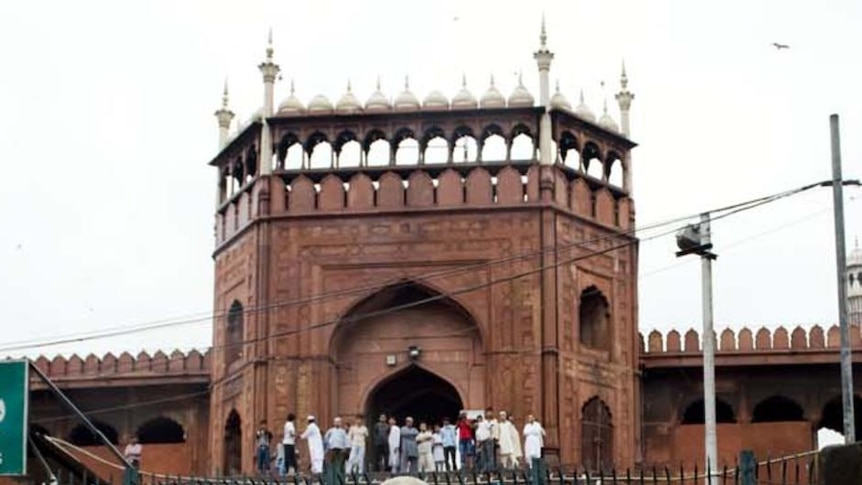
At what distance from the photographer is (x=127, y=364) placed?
87.8 feet

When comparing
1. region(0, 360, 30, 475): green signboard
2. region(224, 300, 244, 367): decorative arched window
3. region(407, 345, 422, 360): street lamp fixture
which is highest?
region(224, 300, 244, 367): decorative arched window

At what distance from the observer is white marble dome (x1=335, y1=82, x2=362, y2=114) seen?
2412 centimetres

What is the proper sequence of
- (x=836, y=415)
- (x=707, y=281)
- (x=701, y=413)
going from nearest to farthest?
(x=707, y=281) → (x=701, y=413) → (x=836, y=415)

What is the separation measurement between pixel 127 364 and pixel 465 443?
8.21 meters

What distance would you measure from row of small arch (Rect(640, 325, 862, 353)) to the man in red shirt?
5.91m

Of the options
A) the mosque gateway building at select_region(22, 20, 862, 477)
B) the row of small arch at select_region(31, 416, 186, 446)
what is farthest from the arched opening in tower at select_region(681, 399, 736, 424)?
the row of small arch at select_region(31, 416, 186, 446)

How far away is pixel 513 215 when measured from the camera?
23.8m

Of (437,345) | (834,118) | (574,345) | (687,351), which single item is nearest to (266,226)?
(437,345)

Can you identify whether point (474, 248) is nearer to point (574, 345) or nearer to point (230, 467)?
point (574, 345)

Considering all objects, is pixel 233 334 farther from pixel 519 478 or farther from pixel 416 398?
pixel 519 478

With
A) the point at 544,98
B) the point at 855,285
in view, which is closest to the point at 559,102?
the point at 544,98

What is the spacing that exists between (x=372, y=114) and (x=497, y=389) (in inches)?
162

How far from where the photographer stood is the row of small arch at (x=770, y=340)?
2547 centimetres

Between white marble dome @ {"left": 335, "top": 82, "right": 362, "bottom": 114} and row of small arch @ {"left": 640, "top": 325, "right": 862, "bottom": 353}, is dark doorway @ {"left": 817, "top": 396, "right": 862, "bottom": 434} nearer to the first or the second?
row of small arch @ {"left": 640, "top": 325, "right": 862, "bottom": 353}
